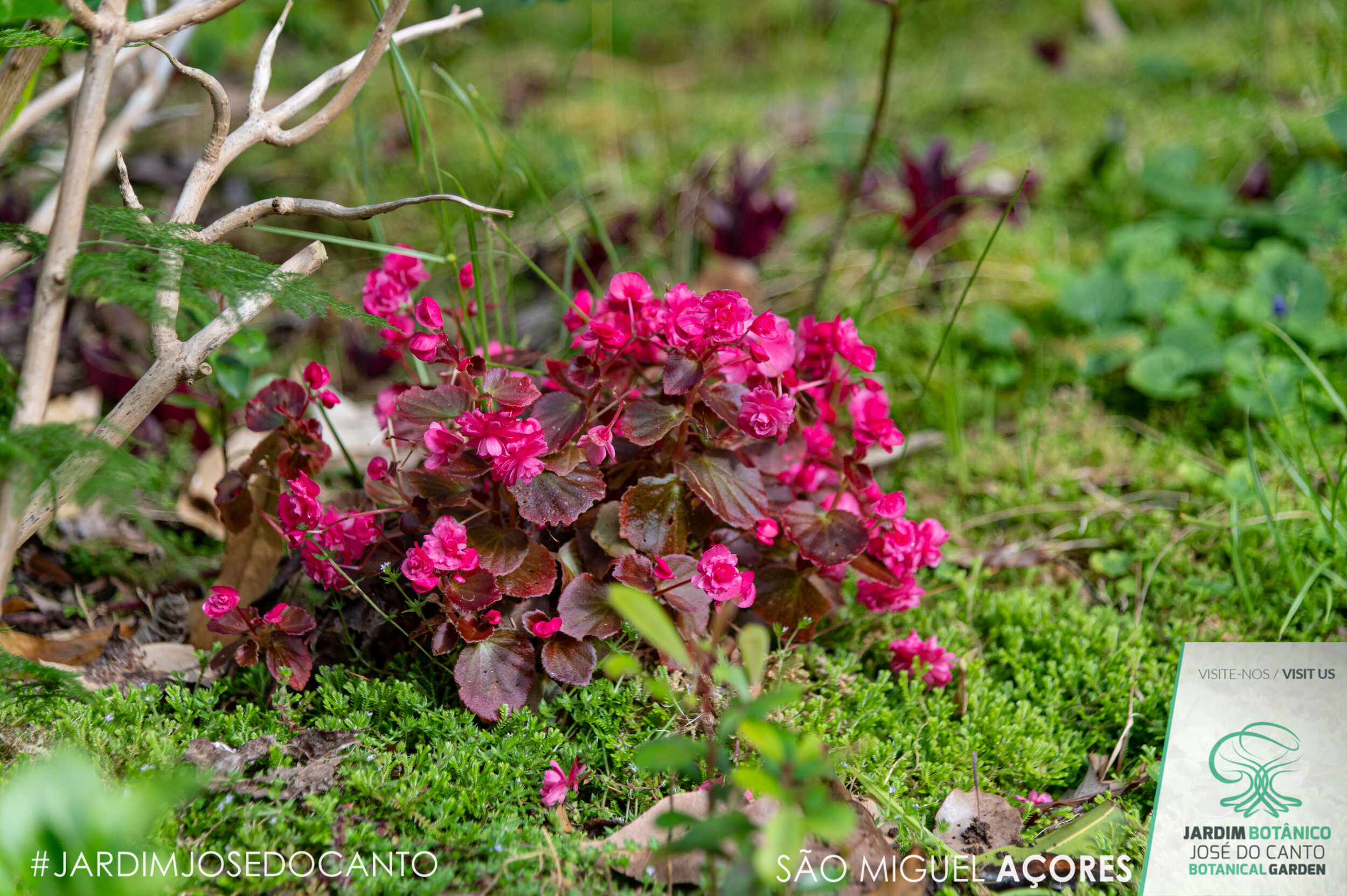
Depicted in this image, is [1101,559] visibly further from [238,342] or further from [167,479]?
[167,479]

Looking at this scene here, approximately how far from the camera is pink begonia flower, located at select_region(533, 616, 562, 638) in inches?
57.4

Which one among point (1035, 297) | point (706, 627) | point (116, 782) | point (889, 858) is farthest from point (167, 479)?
point (1035, 297)

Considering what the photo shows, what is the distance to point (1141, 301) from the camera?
2660 mm

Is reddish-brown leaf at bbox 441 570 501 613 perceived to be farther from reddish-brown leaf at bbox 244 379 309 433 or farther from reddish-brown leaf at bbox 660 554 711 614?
reddish-brown leaf at bbox 244 379 309 433

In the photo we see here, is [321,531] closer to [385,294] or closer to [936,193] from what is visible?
[385,294]

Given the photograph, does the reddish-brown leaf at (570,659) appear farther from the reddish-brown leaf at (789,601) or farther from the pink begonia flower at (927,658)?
the pink begonia flower at (927,658)

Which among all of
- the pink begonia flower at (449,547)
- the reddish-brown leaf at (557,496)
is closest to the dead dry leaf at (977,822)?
the reddish-brown leaf at (557,496)

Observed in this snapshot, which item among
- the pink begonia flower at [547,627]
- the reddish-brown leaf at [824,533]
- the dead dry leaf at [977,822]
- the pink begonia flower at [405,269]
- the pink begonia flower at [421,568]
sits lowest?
the dead dry leaf at [977,822]

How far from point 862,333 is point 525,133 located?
1754mm

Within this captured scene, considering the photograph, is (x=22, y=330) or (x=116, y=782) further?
(x=22, y=330)

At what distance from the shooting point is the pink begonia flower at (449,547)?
138 cm

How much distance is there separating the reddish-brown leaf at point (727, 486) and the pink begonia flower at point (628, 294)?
0.28 m

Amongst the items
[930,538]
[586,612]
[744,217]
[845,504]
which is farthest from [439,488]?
[744,217]

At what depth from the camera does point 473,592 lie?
1.43 metres
